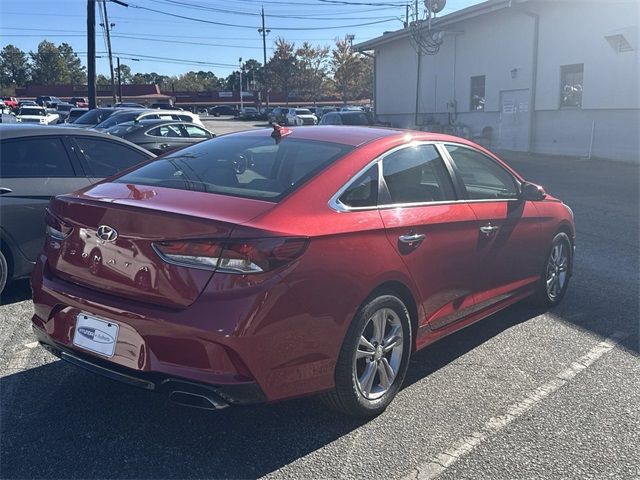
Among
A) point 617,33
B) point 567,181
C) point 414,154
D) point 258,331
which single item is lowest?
point 567,181

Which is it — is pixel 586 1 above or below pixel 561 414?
above

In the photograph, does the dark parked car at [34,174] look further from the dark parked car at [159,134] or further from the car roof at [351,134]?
the dark parked car at [159,134]

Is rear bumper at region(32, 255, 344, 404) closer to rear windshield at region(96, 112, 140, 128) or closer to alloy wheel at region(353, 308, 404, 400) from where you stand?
alloy wheel at region(353, 308, 404, 400)

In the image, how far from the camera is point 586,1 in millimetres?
19609

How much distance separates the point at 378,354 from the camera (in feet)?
11.9

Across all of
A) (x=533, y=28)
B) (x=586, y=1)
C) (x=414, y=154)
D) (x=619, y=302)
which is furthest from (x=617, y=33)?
(x=414, y=154)

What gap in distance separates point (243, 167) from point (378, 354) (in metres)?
1.35

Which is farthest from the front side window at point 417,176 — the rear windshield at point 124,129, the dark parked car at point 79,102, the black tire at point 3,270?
the dark parked car at point 79,102

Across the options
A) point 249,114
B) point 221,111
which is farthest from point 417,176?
point 221,111

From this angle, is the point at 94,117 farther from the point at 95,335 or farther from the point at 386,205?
the point at 95,335

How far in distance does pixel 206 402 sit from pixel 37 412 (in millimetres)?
1225

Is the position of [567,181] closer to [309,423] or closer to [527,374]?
[527,374]

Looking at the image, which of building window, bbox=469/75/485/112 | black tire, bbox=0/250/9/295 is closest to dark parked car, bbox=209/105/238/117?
building window, bbox=469/75/485/112

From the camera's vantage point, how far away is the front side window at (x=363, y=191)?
354cm
